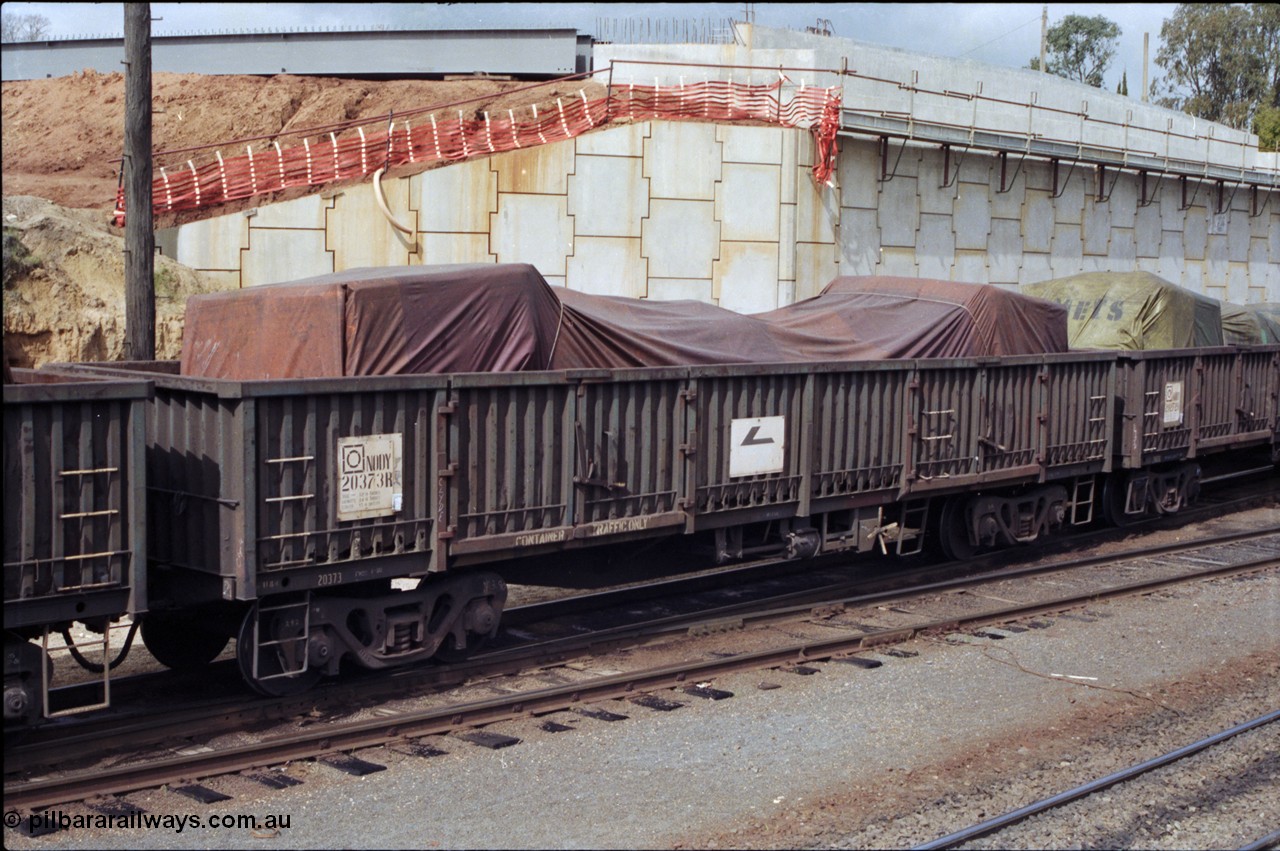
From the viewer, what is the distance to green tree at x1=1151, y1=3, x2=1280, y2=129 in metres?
59.4

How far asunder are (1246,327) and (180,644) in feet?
59.4

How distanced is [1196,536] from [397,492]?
13502 mm

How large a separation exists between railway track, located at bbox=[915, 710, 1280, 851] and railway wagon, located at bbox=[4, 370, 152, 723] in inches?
205

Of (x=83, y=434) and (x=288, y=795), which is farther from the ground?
(x=83, y=434)

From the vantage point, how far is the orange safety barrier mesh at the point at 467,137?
20.2m

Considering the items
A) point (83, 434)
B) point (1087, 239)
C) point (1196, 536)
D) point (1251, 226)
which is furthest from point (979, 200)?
Answer: point (83, 434)

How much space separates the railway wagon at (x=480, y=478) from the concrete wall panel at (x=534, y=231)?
9183 millimetres

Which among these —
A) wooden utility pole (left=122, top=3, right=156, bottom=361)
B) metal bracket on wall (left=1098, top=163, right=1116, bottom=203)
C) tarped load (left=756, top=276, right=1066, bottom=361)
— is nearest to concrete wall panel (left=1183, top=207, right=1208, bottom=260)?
metal bracket on wall (left=1098, top=163, right=1116, bottom=203)

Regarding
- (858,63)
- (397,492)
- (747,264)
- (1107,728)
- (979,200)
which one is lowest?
(1107,728)

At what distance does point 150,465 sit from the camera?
348 inches

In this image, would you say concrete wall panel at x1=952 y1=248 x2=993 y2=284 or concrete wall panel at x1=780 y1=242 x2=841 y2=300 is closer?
concrete wall panel at x1=780 y1=242 x2=841 y2=300

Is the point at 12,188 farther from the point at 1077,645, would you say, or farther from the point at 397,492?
the point at 1077,645

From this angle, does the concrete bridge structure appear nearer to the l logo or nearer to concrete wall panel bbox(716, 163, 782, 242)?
concrete wall panel bbox(716, 163, 782, 242)

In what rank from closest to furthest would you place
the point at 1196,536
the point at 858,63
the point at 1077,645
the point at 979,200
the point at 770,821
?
the point at 770,821
the point at 1077,645
the point at 1196,536
the point at 979,200
the point at 858,63
